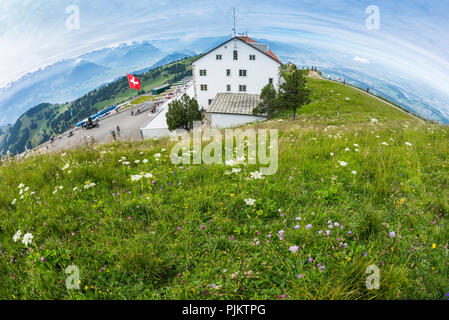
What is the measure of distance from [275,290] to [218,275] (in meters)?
0.69

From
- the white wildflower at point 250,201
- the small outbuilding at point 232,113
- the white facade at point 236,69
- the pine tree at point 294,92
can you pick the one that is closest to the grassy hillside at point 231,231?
the white wildflower at point 250,201

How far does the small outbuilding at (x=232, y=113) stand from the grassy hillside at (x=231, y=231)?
2747cm

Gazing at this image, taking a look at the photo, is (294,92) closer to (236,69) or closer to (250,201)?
(236,69)

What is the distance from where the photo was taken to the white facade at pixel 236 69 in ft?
134

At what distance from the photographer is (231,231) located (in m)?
3.36

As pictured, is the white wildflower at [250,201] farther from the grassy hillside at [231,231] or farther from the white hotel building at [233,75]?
the white hotel building at [233,75]

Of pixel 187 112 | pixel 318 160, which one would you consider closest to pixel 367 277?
pixel 318 160

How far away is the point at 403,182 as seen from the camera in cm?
452

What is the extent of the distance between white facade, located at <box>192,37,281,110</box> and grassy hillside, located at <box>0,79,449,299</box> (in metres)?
40.0

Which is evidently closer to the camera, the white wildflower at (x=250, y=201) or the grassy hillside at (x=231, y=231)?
the grassy hillside at (x=231, y=231)

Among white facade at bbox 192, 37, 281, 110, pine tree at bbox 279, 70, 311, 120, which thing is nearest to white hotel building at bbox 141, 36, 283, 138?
white facade at bbox 192, 37, 281, 110

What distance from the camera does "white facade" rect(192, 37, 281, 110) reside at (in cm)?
4094

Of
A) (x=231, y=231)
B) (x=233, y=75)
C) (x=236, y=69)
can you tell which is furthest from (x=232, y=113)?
(x=231, y=231)
